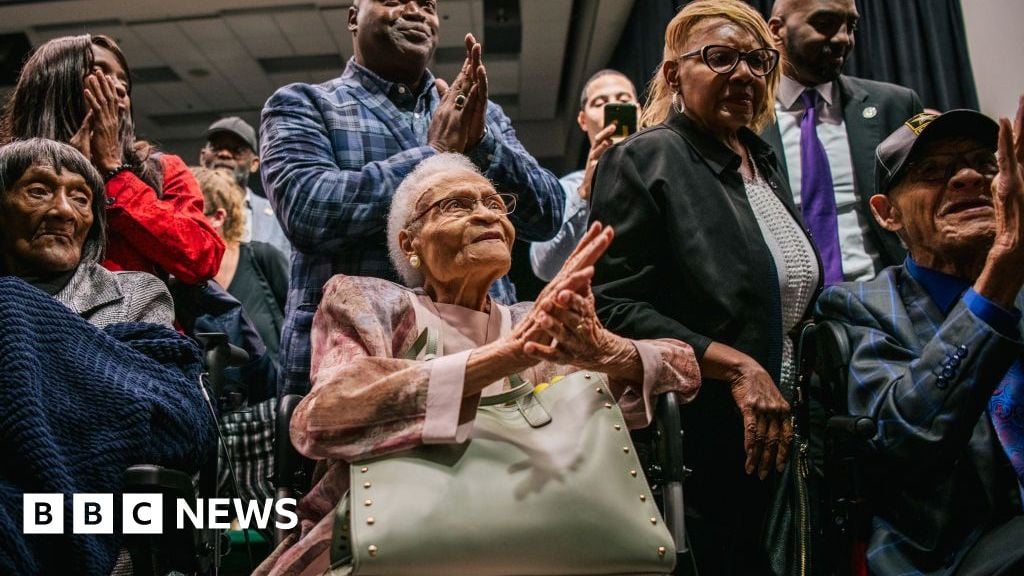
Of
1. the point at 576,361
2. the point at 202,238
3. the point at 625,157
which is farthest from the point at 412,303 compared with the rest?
the point at 202,238

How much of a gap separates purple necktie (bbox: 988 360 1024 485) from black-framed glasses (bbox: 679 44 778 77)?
2.74 ft

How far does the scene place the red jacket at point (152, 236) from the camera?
8.11 ft

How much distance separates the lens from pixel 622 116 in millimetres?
3104

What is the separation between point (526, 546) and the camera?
65.3 inches

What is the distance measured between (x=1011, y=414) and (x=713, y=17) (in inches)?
41.9

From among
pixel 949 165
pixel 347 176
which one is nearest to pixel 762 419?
pixel 949 165

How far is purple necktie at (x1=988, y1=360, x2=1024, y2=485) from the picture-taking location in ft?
6.07

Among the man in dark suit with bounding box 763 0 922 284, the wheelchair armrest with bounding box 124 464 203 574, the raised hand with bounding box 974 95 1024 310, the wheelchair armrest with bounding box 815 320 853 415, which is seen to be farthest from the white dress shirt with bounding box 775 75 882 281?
the wheelchair armrest with bounding box 124 464 203 574

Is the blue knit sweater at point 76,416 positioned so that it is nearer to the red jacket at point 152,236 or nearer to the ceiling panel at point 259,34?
the red jacket at point 152,236

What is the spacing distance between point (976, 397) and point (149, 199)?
1875 mm

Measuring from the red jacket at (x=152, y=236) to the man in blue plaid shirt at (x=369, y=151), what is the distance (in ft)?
0.80

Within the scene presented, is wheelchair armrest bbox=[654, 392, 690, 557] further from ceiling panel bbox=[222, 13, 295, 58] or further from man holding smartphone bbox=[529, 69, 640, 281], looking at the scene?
ceiling panel bbox=[222, 13, 295, 58]

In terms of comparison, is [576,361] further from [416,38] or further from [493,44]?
[493,44]

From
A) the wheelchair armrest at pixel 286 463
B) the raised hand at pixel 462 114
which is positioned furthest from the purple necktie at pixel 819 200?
the wheelchair armrest at pixel 286 463
